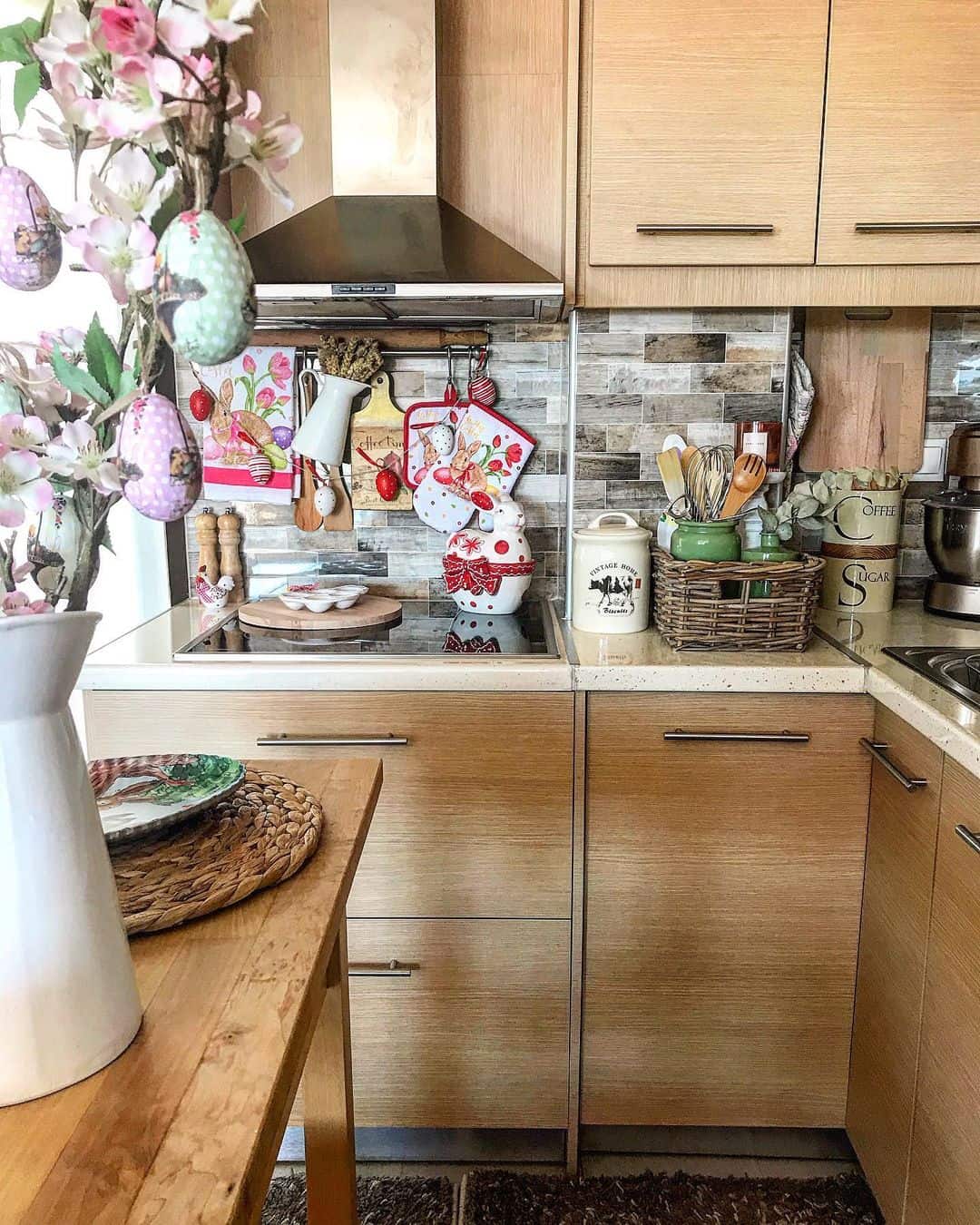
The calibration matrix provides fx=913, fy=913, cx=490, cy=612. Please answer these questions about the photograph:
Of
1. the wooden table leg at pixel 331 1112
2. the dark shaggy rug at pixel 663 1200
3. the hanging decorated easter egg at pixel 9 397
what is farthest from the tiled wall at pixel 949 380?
the hanging decorated easter egg at pixel 9 397

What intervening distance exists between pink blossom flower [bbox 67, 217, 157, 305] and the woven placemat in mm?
423

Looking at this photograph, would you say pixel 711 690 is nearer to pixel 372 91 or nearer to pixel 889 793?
pixel 889 793

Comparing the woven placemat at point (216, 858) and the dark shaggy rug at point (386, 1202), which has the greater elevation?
the woven placemat at point (216, 858)

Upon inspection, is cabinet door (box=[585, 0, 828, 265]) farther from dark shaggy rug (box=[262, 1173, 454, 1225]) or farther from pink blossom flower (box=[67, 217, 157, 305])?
dark shaggy rug (box=[262, 1173, 454, 1225])

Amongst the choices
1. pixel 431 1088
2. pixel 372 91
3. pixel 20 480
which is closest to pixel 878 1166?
pixel 431 1088

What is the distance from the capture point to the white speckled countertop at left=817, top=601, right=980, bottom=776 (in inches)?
44.6

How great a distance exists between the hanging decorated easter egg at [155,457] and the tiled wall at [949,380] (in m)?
1.86

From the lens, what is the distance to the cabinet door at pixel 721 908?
4.85 ft

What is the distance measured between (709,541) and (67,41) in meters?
1.33

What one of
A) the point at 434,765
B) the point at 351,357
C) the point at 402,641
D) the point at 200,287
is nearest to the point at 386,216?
the point at 351,357

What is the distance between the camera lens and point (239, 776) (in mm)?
799

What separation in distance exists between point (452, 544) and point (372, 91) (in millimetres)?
846

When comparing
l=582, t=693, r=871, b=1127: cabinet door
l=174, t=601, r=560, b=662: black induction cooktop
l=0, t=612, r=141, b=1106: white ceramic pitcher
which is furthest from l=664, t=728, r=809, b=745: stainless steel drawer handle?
l=0, t=612, r=141, b=1106: white ceramic pitcher

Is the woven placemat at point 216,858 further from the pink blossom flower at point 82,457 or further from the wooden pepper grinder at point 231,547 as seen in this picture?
the wooden pepper grinder at point 231,547
